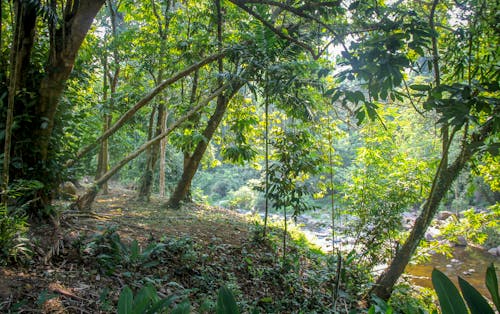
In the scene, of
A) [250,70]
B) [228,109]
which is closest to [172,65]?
[228,109]

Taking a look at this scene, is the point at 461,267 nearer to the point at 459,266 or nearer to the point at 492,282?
the point at 459,266

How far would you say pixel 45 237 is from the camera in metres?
2.72

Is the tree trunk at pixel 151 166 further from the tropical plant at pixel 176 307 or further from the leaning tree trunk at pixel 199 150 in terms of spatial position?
the tropical plant at pixel 176 307

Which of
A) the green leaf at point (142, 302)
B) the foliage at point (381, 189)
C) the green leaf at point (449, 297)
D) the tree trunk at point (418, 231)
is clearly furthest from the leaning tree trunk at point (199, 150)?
the green leaf at point (449, 297)

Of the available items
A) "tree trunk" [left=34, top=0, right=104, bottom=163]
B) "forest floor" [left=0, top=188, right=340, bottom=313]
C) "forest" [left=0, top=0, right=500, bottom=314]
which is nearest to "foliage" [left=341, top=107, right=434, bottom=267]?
"forest" [left=0, top=0, right=500, bottom=314]

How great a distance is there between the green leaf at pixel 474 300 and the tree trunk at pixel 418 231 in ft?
9.35

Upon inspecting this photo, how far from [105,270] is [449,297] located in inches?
94.8

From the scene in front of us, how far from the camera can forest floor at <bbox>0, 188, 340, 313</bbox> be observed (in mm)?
2043

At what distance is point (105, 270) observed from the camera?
8.39 feet

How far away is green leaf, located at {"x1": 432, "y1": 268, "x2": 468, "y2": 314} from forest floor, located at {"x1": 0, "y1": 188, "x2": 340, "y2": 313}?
5.12 feet

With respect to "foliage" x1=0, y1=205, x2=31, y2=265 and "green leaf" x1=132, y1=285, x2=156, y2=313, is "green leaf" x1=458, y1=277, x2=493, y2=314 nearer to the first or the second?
"green leaf" x1=132, y1=285, x2=156, y2=313

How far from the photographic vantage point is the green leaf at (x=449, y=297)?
93 centimetres

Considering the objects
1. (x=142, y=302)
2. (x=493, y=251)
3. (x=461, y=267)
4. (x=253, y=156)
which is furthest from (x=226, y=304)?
(x=493, y=251)

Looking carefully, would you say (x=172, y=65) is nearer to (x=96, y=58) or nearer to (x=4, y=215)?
(x=96, y=58)
